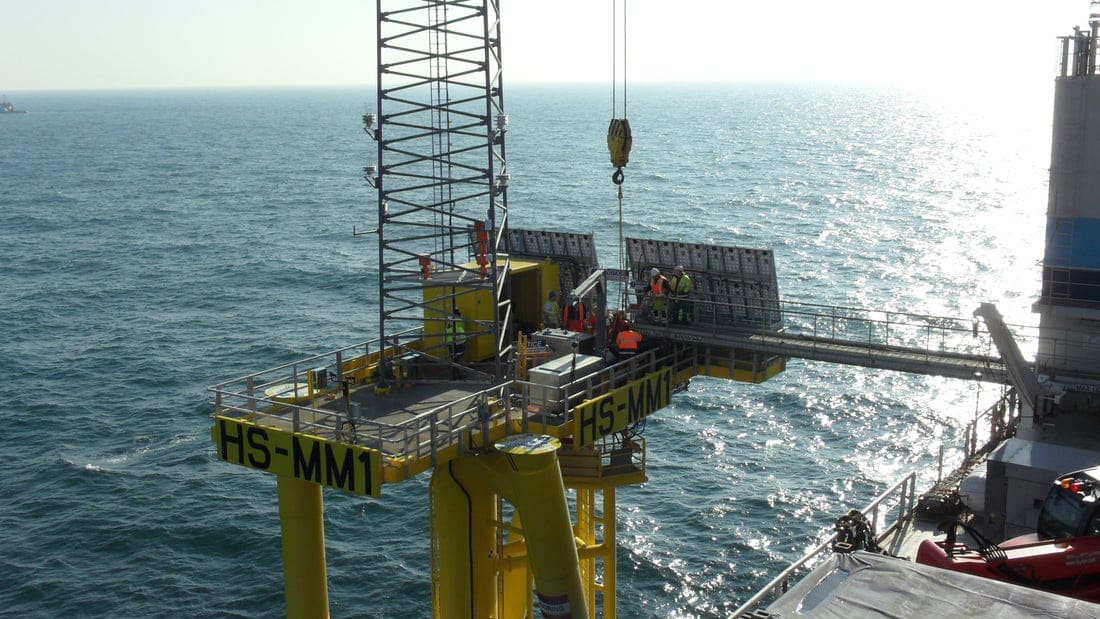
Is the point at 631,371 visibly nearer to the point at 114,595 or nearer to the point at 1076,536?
the point at 1076,536

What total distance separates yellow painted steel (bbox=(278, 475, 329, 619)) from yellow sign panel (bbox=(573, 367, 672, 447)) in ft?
21.9

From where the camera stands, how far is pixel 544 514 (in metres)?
26.0

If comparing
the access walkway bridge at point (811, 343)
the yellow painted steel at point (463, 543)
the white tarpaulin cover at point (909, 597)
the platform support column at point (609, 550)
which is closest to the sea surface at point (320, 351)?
the access walkway bridge at point (811, 343)

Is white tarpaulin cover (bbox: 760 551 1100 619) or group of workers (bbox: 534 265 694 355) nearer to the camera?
white tarpaulin cover (bbox: 760 551 1100 619)

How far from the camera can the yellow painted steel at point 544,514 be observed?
84.1 feet

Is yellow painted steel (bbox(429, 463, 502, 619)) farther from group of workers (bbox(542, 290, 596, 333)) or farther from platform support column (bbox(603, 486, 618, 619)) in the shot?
group of workers (bbox(542, 290, 596, 333))

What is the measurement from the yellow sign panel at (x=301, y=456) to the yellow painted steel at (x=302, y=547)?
1.50 metres

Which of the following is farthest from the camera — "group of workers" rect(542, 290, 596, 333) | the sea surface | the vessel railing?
the sea surface

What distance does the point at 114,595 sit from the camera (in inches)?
1558

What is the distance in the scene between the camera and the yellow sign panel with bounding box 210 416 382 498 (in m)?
24.3

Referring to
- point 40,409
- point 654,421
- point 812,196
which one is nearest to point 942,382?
point 654,421

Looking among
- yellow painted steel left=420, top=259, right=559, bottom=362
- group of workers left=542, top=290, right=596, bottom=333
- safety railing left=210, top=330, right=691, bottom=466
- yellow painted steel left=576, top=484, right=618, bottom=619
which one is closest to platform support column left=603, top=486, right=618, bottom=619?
yellow painted steel left=576, top=484, right=618, bottom=619

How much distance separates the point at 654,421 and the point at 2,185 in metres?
120

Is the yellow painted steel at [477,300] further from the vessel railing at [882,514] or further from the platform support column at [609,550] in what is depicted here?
the vessel railing at [882,514]
